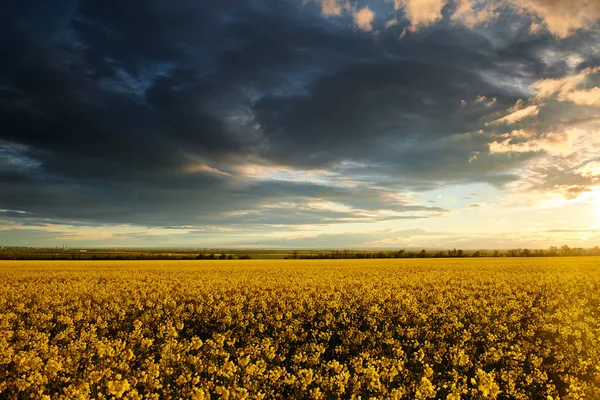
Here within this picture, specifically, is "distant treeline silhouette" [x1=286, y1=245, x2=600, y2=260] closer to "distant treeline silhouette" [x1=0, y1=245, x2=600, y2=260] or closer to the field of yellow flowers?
"distant treeline silhouette" [x1=0, y1=245, x2=600, y2=260]

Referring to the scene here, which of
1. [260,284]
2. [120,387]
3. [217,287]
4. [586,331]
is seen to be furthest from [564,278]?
[120,387]

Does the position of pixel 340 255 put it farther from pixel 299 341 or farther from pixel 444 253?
pixel 299 341

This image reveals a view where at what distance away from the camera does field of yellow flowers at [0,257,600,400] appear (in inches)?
357

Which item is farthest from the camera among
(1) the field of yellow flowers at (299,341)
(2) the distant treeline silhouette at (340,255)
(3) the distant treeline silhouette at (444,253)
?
(3) the distant treeline silhouette at (444,253)

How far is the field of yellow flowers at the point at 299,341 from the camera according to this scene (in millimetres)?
9062

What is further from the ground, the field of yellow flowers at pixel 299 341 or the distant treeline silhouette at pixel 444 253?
the distant treeline silhouette at pixel 444 253

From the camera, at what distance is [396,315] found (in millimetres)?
17281

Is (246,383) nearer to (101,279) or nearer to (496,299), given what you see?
(496,299)

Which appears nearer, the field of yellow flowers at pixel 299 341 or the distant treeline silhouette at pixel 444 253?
the field of yellow flowers at pixel 299 341

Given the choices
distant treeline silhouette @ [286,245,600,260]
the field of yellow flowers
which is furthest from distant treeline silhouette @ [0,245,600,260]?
the field of yellow flowers

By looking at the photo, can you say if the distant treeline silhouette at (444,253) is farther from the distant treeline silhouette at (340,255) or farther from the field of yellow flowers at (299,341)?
the field of yellow flowers at (299,341)

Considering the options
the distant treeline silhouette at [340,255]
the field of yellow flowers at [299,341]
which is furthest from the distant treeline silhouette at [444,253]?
the field of yellow flowers at [299,341]

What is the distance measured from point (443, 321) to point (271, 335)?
→ 7.00 m

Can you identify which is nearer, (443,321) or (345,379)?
(345,379)
